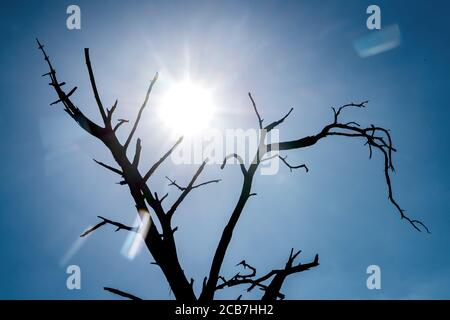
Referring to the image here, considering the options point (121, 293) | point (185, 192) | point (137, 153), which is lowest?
point (121, 293)

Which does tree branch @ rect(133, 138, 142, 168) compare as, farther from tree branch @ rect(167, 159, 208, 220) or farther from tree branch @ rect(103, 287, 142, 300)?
tree branch @ rect(103, 287, 142, 300)

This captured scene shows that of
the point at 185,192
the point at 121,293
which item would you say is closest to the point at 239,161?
the point at 185,192

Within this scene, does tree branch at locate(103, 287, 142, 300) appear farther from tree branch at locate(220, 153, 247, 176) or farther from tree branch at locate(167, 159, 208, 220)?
tree branch at locate(220, 153, 247, 176)

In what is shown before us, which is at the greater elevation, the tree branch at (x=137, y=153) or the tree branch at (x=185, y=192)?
the tree branch at (x=137, y=153)

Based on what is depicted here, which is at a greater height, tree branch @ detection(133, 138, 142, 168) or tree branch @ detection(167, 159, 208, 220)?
tree branch @ detection(133, 138, 142, 168)

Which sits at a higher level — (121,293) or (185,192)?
(185,192)

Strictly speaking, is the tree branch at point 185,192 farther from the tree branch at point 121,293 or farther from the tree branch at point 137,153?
the tree branch at point 121,293

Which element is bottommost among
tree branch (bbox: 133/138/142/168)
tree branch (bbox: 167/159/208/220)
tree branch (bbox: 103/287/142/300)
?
tree branch (bbox: 103/287/142/300)

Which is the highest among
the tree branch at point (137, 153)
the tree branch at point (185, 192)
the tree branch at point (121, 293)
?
the tree branch at point (137, 153)

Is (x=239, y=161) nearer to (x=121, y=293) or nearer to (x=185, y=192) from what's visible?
(x=185, y=192)

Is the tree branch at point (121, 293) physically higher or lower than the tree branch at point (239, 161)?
lower

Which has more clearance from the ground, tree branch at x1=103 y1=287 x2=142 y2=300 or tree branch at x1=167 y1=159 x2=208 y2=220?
tree branch at x1=167 y1=159 x2=208 y2=220
